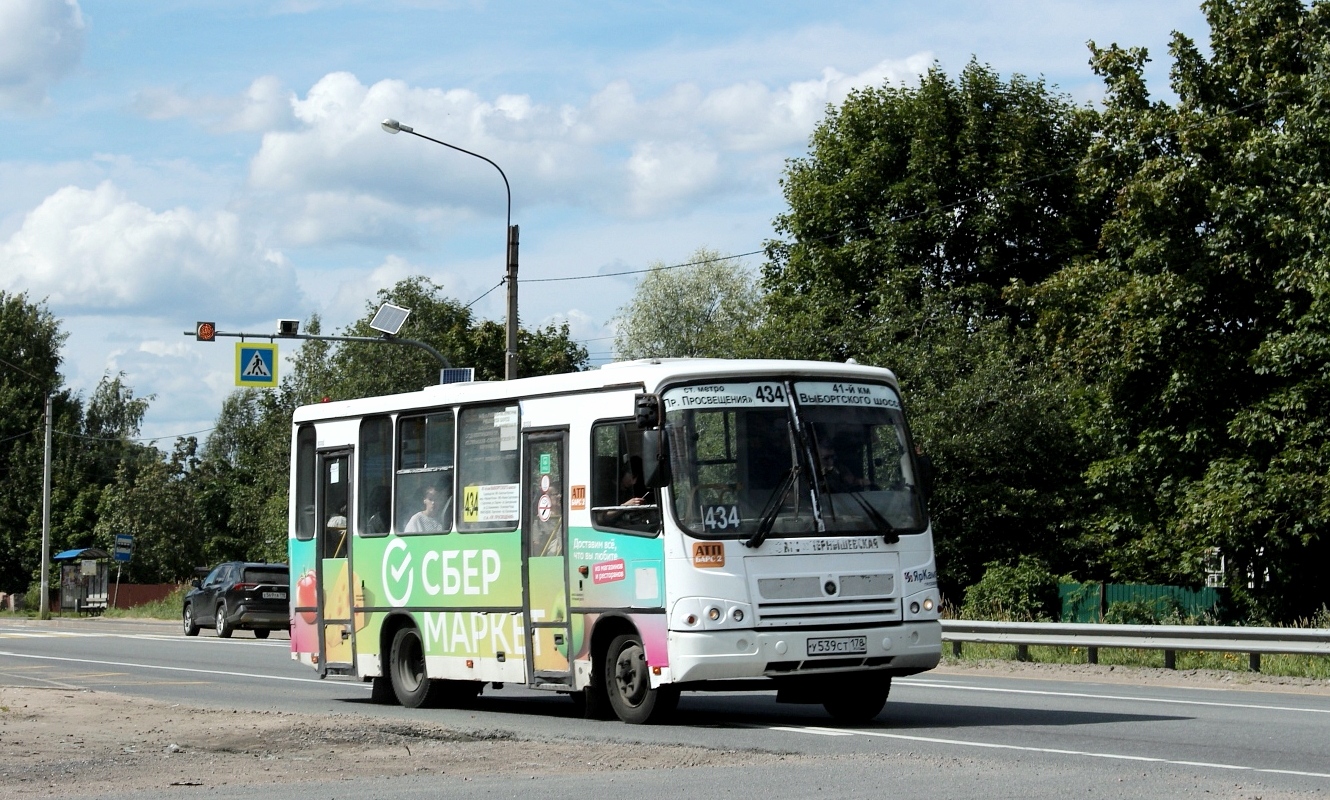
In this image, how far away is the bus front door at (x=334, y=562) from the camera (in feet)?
56.9

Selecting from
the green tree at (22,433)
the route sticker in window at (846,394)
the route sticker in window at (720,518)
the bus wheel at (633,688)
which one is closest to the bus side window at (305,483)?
the bus wheel at (633,688)

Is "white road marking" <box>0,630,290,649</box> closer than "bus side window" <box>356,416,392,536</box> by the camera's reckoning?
No

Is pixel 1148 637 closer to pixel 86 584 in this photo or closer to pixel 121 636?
→ pixel 121 636

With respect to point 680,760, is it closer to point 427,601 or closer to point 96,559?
point 427,601

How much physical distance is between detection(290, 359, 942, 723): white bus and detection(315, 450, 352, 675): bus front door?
4.92 ft

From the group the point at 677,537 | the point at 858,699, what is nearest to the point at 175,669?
the point at 858,699

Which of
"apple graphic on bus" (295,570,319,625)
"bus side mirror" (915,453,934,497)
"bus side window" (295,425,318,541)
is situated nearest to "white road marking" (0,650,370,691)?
"apple graphic on bus" (295,570,319,625)

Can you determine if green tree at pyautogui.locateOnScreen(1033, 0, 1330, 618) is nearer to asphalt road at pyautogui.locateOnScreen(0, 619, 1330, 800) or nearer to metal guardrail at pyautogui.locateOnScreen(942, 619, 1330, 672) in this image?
metal guardrail at pyautogui.locateOnScreen(942, 619, 1330, 672)

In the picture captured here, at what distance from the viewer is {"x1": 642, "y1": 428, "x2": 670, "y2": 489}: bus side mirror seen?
1302 centimetres

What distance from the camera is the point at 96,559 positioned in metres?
63.2

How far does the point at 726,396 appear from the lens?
1341 centimetres

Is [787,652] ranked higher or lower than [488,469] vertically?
lower

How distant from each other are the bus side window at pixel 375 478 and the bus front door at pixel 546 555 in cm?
237

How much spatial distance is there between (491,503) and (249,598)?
75.1ft
